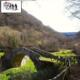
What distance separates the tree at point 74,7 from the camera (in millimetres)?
9156

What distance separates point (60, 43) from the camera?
911 cm

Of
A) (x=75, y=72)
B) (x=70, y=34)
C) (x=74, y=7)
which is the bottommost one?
(x=75, y=72)

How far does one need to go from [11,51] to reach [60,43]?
120 cm

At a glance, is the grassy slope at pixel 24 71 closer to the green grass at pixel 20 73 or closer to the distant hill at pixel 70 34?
the green grass at pixel 20 73

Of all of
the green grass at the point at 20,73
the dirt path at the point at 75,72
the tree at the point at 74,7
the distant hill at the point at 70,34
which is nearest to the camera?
the green grass at the point at 20,73

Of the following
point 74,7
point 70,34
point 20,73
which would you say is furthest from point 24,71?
point 74,7

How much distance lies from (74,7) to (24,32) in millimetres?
→ 1324

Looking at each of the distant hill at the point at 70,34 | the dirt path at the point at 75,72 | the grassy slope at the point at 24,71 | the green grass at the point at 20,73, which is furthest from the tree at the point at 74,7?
the green grass at the point at 20,73

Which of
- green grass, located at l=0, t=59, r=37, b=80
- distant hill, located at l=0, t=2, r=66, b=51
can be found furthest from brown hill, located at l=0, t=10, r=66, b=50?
green grass, located at l=0, t=59, r=37, b=80

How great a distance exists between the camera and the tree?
916cm

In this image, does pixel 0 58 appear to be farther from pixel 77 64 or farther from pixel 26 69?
pixel 77 64

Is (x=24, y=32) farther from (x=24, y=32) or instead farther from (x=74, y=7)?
(x=74, y=7)

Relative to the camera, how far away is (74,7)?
920 cm

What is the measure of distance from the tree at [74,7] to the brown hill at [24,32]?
609 mm
